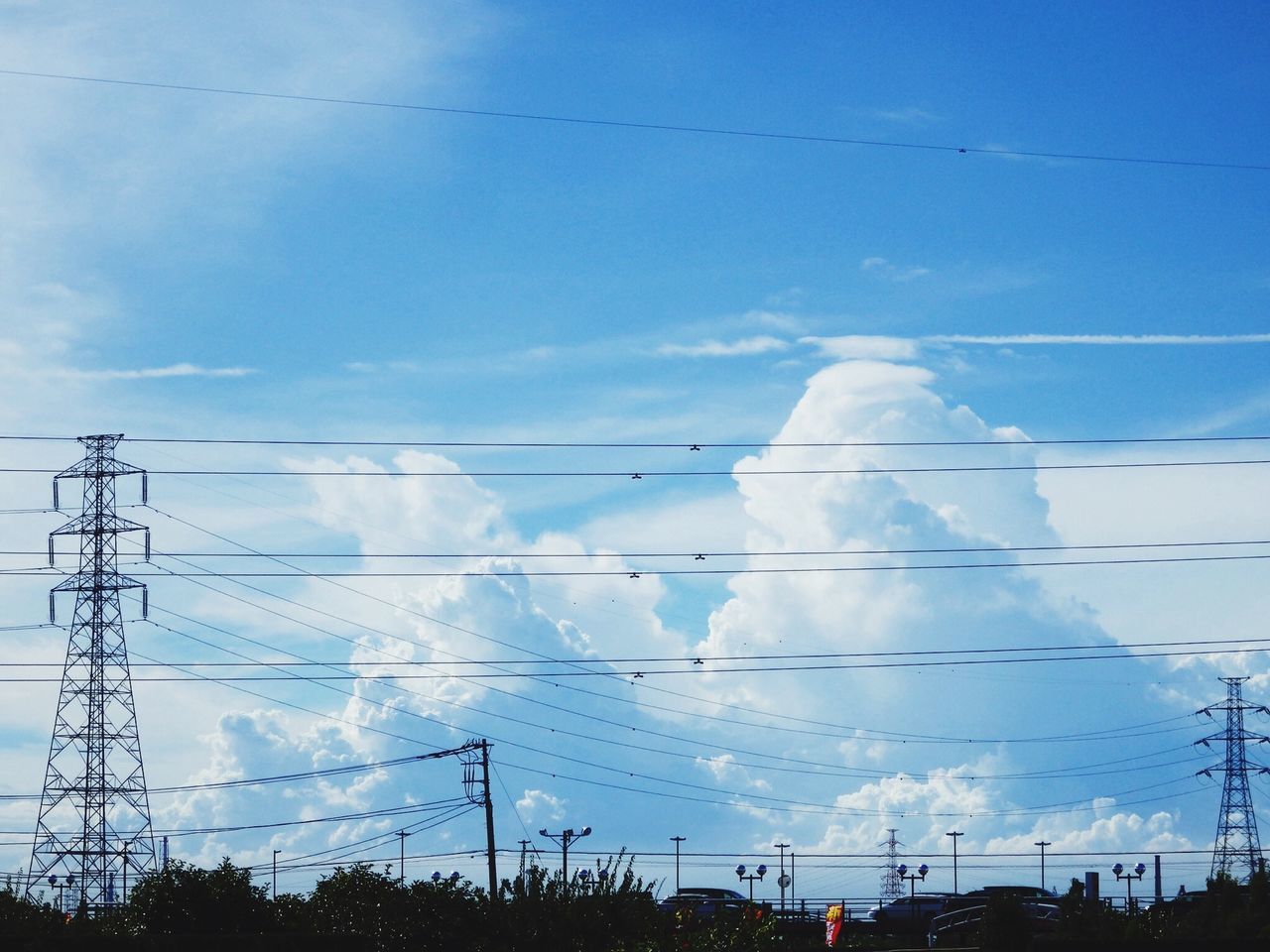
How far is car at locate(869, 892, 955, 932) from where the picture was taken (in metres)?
75.1

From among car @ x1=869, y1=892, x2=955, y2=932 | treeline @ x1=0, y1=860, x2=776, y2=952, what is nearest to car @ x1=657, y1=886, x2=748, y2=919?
car @ x1=869, y1=892, x2=955, y2=932

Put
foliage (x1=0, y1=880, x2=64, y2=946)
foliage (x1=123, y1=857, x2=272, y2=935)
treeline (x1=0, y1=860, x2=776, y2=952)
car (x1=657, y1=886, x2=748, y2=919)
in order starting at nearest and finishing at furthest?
treeline (x1=0, y1=860, x2=776, y2=952), foliage (x1=0, y1=880, x2=64, y2=946), foliage (x1=123, y1=857, x2=272, y2=935), car (x1=657, y1=886, x2=748, y2=919)

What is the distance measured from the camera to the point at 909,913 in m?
79.6

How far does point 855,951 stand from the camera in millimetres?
40281

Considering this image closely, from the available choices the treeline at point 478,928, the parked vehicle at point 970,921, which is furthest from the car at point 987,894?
the treeline at point 478,928

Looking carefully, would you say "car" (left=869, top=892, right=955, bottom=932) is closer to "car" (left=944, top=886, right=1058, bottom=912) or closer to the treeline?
"car" (left=944, top=886, right=1058, bottom=912)

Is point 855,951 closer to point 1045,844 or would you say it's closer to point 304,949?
point 304,949

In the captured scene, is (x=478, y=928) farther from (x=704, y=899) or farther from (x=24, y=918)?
(x=704, y=899)

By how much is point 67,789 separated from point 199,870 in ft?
56.9

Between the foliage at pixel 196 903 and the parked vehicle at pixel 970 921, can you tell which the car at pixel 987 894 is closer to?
the parked vehicle at pixel 970 921

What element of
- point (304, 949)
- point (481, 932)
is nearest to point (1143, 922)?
point (481, 932)

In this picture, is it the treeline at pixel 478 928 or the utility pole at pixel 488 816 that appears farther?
the utility pole at pixel 488 816

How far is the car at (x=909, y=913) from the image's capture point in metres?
75.1

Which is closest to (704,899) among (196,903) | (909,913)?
(909,913)
